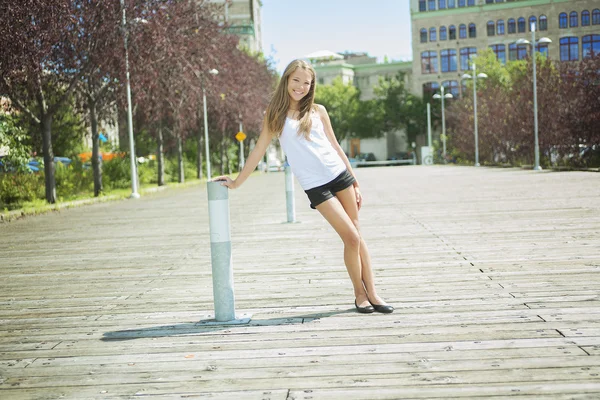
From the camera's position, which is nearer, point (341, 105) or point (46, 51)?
point (46, 51)

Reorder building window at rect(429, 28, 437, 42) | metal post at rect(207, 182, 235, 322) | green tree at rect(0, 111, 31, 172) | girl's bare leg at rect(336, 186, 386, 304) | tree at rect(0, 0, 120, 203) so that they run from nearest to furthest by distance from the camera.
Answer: metal post at rect(207, 182, 235, 322) → girl's bare leg at rect(336, 186, 386, 304) → green tree at rect(0, 111, 31, 172) → tree at rect(0, 0, 120, 203) → building window at rect(429, 28, 437, 42)

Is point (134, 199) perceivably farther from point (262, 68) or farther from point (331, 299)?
point (262, 68)

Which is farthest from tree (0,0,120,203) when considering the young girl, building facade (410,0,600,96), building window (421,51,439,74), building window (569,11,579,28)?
building window (421,51,439,74)

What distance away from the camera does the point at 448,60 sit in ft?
350

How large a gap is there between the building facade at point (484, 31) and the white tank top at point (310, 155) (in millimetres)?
95417

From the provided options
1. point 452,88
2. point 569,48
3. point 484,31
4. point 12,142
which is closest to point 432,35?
point 484,31

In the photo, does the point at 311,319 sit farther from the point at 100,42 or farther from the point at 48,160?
the point at 100,42

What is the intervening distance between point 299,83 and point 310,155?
1.79 ft

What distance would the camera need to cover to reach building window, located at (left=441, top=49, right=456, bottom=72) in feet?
348

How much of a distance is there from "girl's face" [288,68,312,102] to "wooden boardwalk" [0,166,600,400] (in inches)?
64.9

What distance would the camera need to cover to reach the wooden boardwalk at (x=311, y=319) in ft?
15.4

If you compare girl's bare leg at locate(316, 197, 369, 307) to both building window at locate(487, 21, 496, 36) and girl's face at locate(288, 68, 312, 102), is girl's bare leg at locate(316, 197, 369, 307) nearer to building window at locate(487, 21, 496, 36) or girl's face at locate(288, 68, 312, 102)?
girl's face at locate(288, 68, 312, 102)

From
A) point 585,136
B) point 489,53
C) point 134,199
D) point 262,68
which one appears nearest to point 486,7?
point 489,53

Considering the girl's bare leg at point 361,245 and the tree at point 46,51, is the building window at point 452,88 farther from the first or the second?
the girl's bare leg at point 361,245
